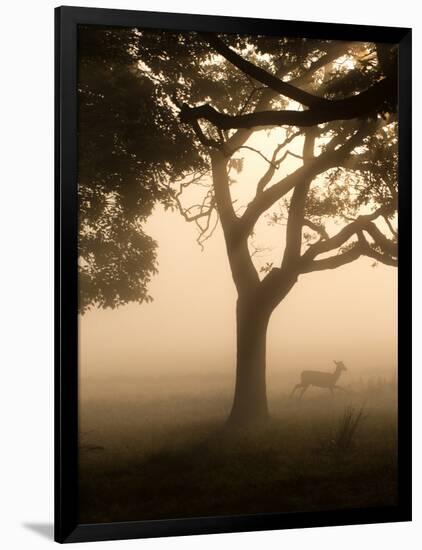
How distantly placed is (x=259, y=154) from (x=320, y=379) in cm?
148

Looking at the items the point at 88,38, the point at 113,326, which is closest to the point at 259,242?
the point at 113,326

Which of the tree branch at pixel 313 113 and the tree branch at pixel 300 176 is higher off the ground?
the tree branch at pixel 313 113

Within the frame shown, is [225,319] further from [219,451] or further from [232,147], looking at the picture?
[232,147]

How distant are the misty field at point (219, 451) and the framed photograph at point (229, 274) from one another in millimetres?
12

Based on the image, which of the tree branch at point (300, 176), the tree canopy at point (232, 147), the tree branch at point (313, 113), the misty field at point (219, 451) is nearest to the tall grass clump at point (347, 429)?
the misty field at point (219, 451)

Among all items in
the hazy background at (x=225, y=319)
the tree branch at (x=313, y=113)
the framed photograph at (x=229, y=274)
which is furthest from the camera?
the tree branch at (x=313, y=113)

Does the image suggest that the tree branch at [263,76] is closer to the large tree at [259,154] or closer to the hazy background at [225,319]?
the large tree at [259,154]

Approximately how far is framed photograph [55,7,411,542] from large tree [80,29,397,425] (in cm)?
1

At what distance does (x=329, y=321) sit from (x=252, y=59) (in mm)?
1730

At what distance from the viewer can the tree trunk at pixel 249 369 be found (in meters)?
8.08

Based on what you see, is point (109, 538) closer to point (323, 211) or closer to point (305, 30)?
point (323, 211)

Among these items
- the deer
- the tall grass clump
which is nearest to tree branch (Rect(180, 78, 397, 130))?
the deer

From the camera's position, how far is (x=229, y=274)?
26.5 ft

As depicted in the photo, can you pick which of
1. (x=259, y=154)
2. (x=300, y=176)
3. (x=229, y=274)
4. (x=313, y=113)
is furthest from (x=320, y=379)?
(x=313, y=113)
